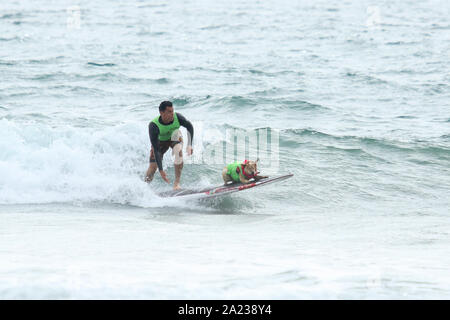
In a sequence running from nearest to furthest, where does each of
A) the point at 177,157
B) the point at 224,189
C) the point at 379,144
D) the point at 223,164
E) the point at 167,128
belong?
the point at 224,189 < the point at 167,128 < the point at 177,157 < the point at 223,164 < the point at 379,144

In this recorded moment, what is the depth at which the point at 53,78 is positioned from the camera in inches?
840

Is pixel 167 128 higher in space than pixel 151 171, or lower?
higher

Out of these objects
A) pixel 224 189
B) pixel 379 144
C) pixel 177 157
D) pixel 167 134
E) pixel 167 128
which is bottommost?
pixel 379 144

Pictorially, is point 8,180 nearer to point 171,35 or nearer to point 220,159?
point 220,159

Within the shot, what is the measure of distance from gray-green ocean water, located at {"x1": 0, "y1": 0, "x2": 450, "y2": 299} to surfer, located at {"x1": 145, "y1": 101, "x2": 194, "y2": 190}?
670 mm

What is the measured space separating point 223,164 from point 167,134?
3.08m

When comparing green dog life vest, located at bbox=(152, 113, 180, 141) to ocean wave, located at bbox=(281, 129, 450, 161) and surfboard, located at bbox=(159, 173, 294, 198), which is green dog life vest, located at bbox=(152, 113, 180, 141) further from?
ocean wave, located at bbox=(281, 129, 450, 161)

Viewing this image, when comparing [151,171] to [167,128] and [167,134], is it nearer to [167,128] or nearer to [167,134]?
[167,134]

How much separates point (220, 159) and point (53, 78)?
11.2 metres

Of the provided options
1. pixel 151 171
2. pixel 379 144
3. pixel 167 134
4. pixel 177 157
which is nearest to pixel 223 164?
pixel 151 171

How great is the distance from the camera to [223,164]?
1222 centimetres

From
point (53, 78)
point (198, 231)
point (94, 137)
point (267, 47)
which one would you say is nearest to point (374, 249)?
point (198, 231)

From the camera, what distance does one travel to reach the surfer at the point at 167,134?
8.99m

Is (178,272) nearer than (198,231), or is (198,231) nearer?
(178,272)
